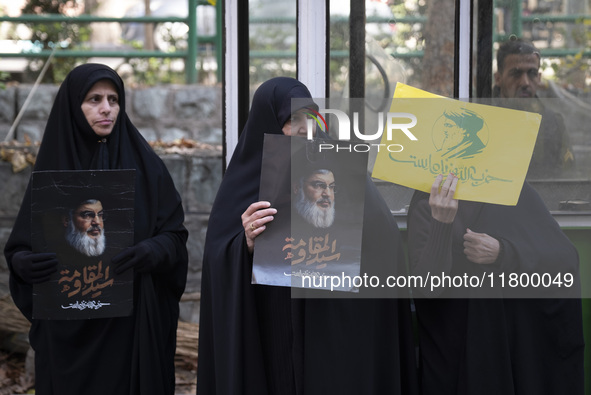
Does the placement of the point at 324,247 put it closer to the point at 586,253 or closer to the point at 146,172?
the point at 146,172

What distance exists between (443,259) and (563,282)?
0.48 m

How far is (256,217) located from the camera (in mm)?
2443

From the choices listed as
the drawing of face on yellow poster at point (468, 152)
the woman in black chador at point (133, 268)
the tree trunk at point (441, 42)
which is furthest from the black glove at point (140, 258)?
the tree trunk at point (441, 42)

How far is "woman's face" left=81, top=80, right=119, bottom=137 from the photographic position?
2.85 m

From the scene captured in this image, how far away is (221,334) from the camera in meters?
2.64

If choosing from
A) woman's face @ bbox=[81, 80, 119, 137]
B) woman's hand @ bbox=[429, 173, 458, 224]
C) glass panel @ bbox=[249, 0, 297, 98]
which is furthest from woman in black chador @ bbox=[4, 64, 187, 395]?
woman's hand @ bbox=[429, 173, 458, 224]

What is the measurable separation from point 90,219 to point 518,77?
71.0 inches

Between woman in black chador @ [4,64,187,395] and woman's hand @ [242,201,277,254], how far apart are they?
0.49 meters

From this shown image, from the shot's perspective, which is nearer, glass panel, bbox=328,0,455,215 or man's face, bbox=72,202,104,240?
man's face, bbox=72,202,104,240

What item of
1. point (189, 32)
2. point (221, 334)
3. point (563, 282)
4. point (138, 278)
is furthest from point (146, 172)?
point (189, 32)

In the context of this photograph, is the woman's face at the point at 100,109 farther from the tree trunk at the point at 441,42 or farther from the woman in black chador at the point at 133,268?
the tree trunk at the point at 441,42

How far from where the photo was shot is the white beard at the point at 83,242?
271 centimetres

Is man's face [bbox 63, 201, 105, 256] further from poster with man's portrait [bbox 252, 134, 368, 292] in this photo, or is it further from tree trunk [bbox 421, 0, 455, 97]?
tree trunk [bbox 421, 0, 455, 97]

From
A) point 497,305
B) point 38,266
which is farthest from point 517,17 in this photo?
point 38,266
